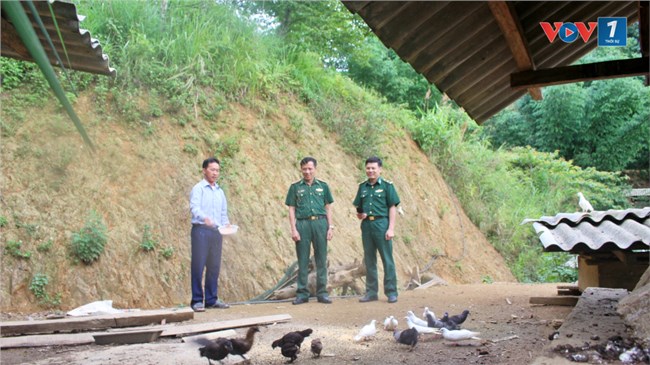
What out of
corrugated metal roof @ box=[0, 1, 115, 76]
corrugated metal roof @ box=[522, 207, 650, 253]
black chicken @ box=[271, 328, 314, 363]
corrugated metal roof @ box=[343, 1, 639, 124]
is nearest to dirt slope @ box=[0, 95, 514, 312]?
corrugated metal roof @ box=[0, 1, 115, 76]

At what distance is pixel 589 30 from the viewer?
552cm

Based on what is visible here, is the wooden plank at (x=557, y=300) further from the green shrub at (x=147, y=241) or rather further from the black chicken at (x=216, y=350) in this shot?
the green shrub at (x=147, y=241)

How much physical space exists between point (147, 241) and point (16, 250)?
81.6 inches

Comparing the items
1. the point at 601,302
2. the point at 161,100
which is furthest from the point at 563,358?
the point at 161,100

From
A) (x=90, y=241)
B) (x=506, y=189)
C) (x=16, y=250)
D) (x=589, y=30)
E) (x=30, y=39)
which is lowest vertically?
(x=16, y=250)

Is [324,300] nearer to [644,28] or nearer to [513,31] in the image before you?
[513,31]

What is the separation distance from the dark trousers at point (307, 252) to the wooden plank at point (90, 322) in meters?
2.31

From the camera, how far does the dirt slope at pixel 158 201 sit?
33.2 ft

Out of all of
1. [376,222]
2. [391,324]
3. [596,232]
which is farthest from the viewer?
[376,222]

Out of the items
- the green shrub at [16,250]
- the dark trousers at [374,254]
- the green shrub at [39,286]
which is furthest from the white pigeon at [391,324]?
the green shrub at [16,250]

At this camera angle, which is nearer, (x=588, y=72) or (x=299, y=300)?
(x=588, y=72)

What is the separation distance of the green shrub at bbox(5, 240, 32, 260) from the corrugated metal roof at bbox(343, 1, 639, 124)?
24.0 feet

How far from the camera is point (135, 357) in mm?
5270

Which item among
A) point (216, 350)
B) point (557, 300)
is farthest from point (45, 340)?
point (557, 300)
